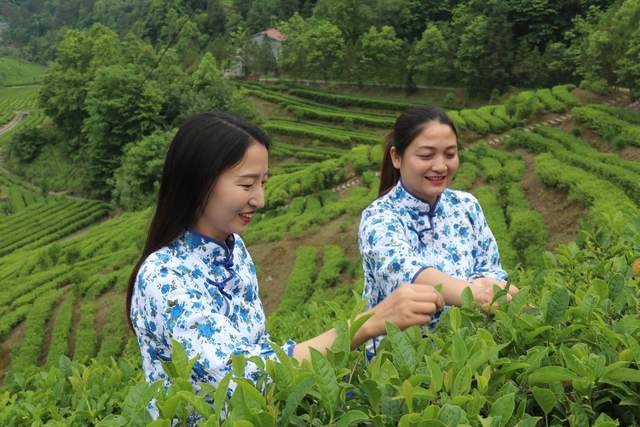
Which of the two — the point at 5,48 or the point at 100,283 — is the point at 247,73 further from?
the point at 5,48

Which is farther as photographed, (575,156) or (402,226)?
(575,156)

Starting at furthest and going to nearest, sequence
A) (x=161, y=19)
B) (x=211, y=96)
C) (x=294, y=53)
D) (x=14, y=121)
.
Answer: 1. (x=161, y=19)
2. (x=14, y=121)
3. (x=294, y=53)
4. (x=211, y=96)

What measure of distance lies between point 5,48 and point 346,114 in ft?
254

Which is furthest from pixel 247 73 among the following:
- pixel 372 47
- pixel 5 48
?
pixel 5 48

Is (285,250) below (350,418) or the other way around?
below

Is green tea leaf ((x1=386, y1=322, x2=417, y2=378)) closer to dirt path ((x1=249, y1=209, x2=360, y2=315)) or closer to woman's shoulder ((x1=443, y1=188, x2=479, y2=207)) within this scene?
woman's shoulder ((x1=443, y1=188, x2=479, y2=207))

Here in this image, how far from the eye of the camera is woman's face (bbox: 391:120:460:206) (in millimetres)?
2352

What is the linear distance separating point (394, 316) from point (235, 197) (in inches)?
27.0

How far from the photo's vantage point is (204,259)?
1877 mm

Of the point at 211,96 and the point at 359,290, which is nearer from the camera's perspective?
the point at 359,290

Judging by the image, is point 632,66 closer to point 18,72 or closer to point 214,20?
point 214,20

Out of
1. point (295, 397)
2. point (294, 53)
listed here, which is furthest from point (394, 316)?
point (294, 53)

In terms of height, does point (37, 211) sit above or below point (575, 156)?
below

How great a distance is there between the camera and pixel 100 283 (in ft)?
47.3
